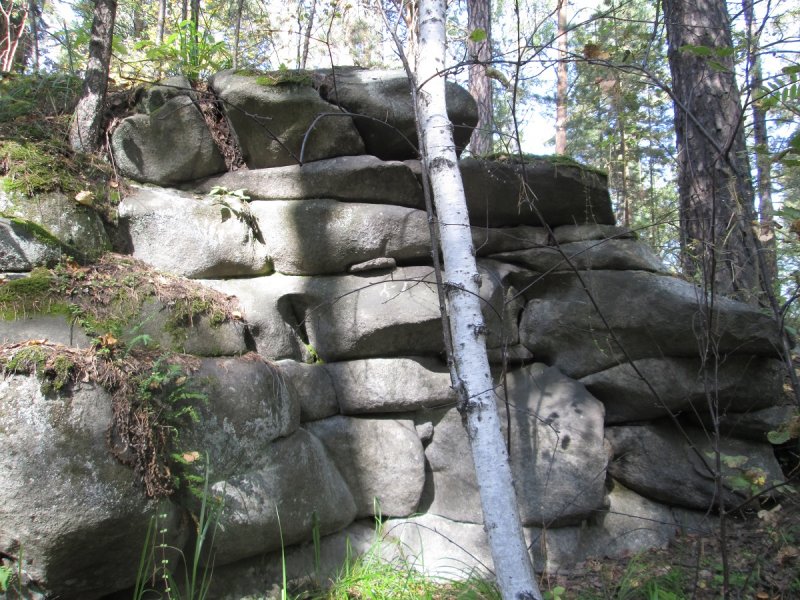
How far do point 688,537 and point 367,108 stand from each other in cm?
505

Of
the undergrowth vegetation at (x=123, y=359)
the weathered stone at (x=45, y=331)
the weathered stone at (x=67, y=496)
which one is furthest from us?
the weathered stone at (x=45, y=331)

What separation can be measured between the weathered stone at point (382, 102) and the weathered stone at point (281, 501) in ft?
10.0

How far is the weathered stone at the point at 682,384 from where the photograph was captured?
5293 mm

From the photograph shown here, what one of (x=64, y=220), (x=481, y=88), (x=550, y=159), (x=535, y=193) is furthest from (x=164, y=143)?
(x=481, y=88)

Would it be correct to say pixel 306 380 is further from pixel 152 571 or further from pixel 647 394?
pixel 647 394

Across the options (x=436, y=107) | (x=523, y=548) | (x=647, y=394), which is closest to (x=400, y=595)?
(x=523, y=548)

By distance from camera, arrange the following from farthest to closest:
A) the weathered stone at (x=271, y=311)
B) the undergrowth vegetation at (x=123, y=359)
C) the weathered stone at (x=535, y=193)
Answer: the weathered stone at (x=535, y=193), the weathered stone at (x=271, y=311), the undergrowth vegetation at (x=123, y=359)

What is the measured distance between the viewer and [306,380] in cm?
465

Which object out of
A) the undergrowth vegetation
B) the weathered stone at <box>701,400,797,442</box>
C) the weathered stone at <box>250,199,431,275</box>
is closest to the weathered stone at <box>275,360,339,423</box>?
the undergrowth vegetation

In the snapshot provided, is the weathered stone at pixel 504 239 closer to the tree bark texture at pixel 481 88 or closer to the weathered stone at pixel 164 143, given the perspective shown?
the weathered stone at pixel 164 143

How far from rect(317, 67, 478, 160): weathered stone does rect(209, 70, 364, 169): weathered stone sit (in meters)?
0.19

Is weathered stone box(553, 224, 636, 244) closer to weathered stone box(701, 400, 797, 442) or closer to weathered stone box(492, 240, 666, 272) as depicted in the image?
weathered stone box(492, 240, 666, 272)

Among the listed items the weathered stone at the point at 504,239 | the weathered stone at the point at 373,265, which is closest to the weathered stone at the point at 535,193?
the weathered stone at the point at 504,239

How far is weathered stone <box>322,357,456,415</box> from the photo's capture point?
4.86m
